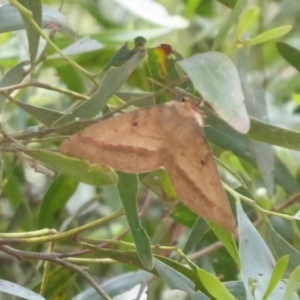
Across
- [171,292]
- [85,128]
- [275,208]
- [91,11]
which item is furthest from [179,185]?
[91,11]

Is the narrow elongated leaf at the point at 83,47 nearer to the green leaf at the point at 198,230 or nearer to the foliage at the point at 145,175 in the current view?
the foliage at the point at 145,175

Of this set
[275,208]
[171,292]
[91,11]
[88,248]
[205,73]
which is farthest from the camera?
[91,11]

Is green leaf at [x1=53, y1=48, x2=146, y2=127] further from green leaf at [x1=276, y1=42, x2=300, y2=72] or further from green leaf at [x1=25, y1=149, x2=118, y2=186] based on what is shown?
green leaf at [x1=276, y1=42, x2=300, y2=72]

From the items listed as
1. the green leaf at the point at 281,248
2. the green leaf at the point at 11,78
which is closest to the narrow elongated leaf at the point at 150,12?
the green leaf at the point at 11,78

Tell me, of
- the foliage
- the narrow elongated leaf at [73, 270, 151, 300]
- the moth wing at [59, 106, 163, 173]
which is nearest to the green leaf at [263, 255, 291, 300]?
the foliage

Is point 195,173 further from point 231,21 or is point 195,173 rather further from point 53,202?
point 53,202

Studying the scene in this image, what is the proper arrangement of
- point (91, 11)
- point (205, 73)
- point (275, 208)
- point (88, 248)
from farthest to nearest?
point (91, 11), point (275, 208), point (88, 248), point (205, 73)

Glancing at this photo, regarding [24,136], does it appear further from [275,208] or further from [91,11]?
[91,11]
